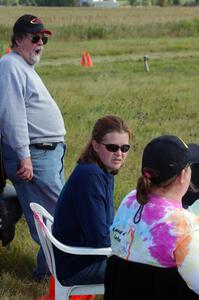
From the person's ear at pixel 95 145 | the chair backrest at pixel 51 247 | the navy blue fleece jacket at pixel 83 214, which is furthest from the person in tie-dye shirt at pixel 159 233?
the person's ear at pixel 95 145

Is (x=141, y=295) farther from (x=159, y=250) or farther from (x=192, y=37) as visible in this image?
(x=192, y=37)

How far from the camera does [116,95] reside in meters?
13.8

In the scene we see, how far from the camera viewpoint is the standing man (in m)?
→ 4.44

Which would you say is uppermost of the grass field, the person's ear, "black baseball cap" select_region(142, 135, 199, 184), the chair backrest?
"black baseball cap" select_region(142, 135, 199, 184)

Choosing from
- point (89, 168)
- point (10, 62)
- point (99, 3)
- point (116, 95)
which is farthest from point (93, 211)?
point (99, 3)

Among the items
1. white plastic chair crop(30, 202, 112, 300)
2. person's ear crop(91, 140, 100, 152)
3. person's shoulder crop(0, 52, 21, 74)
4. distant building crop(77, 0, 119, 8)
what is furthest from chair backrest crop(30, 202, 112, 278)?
distant building crop(77, 0, 119, 8)

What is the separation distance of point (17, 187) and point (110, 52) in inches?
899

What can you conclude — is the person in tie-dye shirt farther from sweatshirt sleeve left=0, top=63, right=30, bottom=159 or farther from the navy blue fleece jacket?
sweatshirt sleeve left=0, top=63, right=30, bottom=159

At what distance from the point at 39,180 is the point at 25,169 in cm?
20

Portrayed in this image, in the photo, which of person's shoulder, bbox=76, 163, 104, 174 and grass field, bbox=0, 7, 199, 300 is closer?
person's shoulder, bbox=76, 163, 104, 174

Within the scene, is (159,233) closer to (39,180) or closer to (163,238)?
(163,238)

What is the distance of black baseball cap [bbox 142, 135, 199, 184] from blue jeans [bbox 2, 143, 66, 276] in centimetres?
180

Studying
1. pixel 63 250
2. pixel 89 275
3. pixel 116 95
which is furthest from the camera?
pixel 116 95

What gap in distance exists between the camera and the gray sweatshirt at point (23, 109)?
4.43 meters
